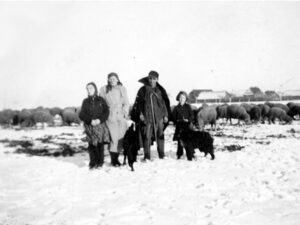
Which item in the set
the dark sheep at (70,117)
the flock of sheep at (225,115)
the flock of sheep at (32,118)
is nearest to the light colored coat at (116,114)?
the flock of sheep at (225,115)

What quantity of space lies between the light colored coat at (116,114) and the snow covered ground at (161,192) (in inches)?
22.4

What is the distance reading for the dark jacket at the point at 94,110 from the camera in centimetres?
701

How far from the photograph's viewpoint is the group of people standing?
7.04 m

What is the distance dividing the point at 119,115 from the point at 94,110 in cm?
57

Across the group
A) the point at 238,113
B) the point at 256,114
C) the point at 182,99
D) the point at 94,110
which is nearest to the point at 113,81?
the point at 94,110

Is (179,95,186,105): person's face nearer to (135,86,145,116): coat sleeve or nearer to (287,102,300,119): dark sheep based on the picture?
(135,86,145,116): coat sleeve

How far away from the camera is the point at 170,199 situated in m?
4.43

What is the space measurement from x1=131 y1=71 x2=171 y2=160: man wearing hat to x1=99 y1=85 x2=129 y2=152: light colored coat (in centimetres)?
40

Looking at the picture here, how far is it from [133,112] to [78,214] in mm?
3996

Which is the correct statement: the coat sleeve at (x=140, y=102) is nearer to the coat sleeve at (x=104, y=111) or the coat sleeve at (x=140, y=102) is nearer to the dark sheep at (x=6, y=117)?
the coat sleeve at (x=104, y=111)

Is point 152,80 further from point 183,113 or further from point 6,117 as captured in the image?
point 6,117

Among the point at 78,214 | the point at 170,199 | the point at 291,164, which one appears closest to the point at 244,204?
the point at 170,199

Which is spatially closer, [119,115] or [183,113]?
[119,115]

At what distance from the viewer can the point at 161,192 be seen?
4797mm
